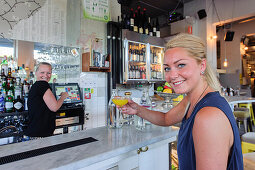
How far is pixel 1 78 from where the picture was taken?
2494 millimetres

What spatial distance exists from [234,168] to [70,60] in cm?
310

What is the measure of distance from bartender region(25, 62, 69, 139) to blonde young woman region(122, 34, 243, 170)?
5.53 feet

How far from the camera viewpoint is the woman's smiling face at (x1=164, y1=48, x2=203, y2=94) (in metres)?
0.94

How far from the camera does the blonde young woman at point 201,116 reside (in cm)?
70

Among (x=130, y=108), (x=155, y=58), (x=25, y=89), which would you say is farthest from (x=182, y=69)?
(x=155, y=58)

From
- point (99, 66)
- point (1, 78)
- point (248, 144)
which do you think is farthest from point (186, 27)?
point (1, 78)

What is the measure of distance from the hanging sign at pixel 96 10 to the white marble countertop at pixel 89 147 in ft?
8.14

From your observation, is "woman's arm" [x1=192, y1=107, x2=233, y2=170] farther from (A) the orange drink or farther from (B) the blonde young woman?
(A) the orange drink

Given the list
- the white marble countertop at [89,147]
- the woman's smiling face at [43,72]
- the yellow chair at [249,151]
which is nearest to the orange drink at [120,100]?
the white marble countertop at [89,147]

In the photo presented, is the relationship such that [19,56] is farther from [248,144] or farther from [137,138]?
[248,144]

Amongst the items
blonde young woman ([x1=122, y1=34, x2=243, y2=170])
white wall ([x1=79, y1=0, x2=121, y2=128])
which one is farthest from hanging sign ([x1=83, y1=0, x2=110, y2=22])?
blonde young woman ([x1=122, y1=34, x2=243, y2=170])

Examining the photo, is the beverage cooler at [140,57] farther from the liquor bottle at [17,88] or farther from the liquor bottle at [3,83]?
the liquor bottle at [3,83]

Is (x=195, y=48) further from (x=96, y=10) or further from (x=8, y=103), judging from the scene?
(x=96, y=10)

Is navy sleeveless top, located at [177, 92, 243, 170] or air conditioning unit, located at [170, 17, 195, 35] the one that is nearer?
navy sleeveless top, located at [177, 92, 243, 170]
